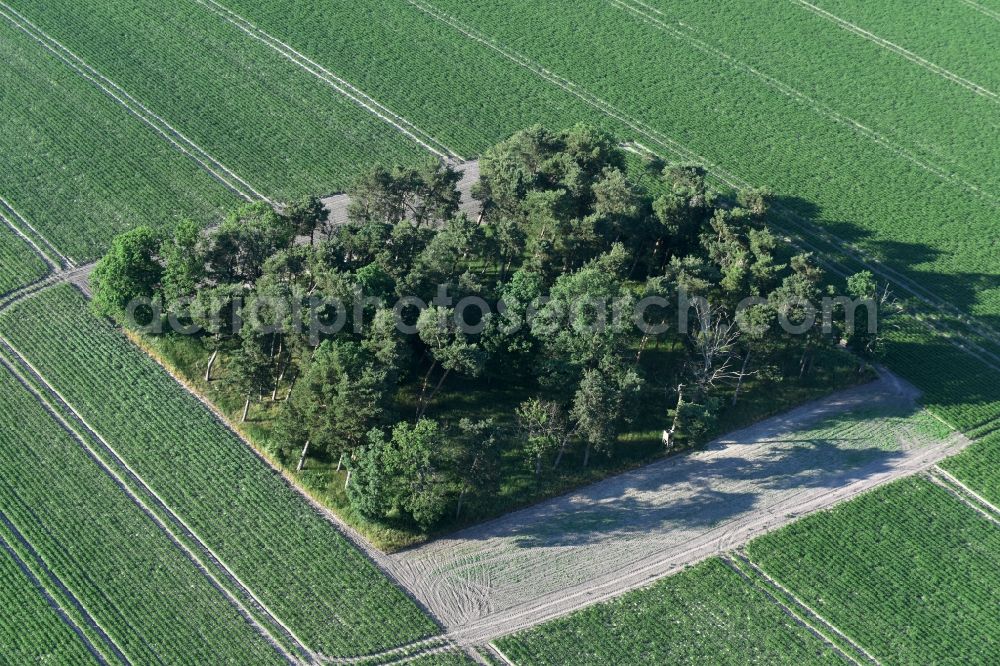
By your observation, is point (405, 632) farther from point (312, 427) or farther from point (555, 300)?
point (555, 300)

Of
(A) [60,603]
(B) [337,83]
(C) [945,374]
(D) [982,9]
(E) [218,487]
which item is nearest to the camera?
(A) [60,603]

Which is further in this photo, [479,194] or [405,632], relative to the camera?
[479,194]

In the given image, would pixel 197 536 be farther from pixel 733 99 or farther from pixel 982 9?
pixel 982 9

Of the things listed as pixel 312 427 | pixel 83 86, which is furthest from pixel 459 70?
pixel 312 427

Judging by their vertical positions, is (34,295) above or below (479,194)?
below

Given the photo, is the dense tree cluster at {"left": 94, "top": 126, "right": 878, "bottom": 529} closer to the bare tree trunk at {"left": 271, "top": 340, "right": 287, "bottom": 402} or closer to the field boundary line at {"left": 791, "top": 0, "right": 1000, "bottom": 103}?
the bare tree trunk at {"left": 271, "top": 340, "right": 287, "bottom": 402}

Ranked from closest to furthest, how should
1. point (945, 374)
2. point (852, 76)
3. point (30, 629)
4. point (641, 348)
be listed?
point (30, 629) → point (641, 348) → point (945, 374) → point (852, 76)

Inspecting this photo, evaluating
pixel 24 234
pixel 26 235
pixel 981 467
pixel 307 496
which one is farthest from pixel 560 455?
pixel 24 234
